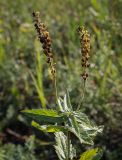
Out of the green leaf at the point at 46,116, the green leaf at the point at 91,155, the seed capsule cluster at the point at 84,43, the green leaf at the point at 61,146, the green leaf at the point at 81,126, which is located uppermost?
the seed capsule cluster at the point at 84,43

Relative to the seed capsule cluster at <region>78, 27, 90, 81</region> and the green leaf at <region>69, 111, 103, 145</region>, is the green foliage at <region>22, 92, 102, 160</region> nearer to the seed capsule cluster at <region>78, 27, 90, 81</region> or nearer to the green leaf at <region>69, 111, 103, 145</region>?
the green leaf at <region>69, 111, 103, 145</region>

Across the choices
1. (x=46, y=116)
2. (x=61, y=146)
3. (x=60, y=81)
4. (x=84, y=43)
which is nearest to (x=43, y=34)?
(x=84, y=43)

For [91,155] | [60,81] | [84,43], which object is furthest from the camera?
[60,81]

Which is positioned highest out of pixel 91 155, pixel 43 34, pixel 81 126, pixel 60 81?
Result: pixel 43 34

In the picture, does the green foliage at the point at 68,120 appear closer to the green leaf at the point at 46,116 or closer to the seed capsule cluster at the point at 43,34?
the green leaf at the point at 46,116

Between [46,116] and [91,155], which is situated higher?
[46,116]

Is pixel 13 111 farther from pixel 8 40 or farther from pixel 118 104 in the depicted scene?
pixel 8 40

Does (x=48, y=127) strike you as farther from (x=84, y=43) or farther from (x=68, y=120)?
(x=84, y=43)

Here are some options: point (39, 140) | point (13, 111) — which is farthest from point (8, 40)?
Answer: point (39, 140)

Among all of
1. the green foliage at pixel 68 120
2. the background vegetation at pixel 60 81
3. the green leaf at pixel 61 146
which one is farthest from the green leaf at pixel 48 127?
the background vegetation at pixel 60 81
